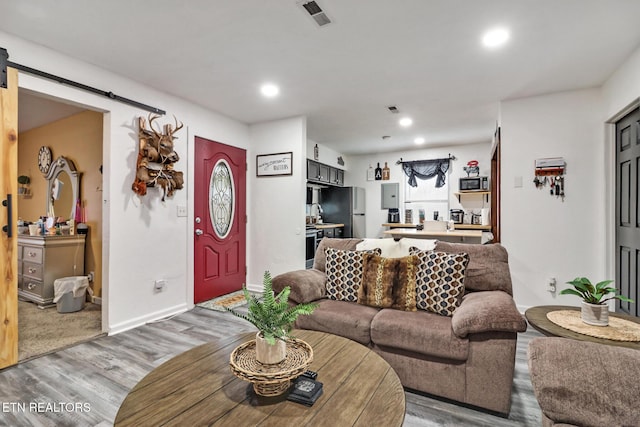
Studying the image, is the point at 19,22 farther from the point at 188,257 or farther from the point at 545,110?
the point at 545,110

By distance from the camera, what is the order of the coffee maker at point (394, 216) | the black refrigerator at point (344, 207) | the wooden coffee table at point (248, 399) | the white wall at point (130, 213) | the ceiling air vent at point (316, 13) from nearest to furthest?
the wooden coffee table at point (248, 399) < the ceiling air vent at point (316, 13) < the white wall at point (130, 213) < the black refrigerator at point (344, 207) < the coffee maker at point (394, 216)

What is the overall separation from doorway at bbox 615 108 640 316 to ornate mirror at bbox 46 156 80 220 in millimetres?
6111

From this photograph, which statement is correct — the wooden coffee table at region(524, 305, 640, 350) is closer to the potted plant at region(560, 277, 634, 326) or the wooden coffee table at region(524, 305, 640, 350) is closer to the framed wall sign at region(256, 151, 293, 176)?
the potted plant at region(560, 277, 634, 326)

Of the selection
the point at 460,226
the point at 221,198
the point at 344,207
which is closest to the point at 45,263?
the point at 221,198

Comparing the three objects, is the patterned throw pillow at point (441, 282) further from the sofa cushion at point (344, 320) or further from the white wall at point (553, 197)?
the white wall at point (553, 197)

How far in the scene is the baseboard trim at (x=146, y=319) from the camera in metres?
2.97

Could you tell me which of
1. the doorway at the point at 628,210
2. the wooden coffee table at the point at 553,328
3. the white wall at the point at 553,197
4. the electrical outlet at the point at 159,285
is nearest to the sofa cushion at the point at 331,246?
the wooden coffee table at the point at 553,328

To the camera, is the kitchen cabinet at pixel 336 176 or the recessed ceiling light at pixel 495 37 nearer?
the recessed ceiling light at pixel 495 37

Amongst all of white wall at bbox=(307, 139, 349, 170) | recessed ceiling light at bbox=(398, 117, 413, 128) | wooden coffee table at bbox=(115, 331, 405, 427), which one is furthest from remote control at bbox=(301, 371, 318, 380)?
white wall at bbox=(307, 139, 349, 170)

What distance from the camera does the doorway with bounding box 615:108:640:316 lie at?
276 cm

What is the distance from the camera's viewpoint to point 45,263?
3.75m

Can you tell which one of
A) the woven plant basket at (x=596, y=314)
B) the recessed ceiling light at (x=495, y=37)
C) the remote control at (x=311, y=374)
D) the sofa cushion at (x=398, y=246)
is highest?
the recessed ceiling light at (x=495, y=37)

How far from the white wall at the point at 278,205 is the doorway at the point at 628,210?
3376 millimetres

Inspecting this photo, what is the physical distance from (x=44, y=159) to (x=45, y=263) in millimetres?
1743
